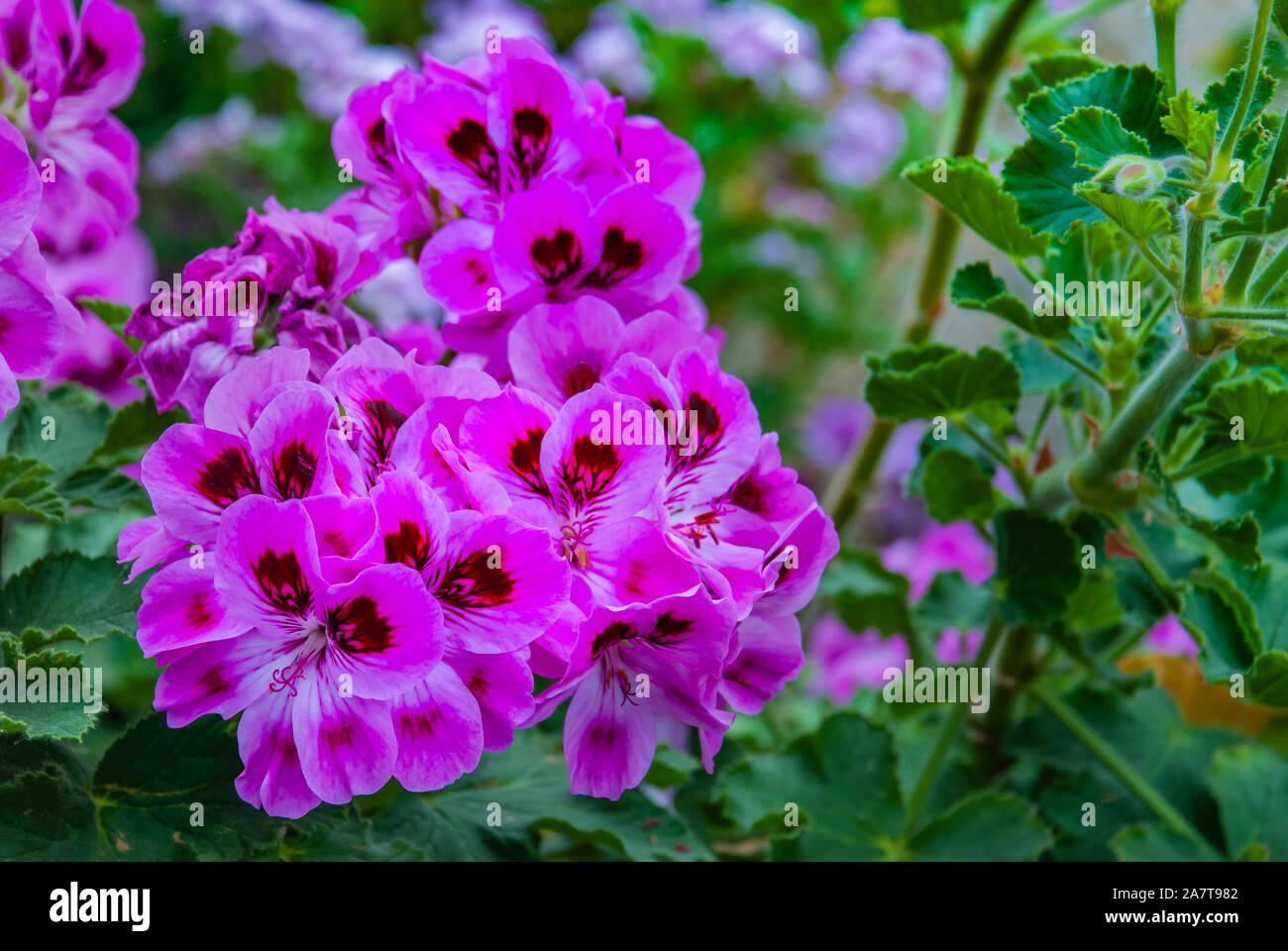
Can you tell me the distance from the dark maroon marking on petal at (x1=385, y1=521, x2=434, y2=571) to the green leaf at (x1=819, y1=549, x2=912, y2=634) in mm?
555

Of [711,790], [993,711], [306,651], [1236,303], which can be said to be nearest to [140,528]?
[306,651]

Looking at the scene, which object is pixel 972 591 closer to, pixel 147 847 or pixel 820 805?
pixel 820 805

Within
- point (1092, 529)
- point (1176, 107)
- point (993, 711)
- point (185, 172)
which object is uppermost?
point (185, 172)

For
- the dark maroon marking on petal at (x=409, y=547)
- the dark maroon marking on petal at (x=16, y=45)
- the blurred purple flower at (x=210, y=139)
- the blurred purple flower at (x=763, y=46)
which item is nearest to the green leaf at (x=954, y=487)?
the dark maroon marking on petal at (x=409, y=547)

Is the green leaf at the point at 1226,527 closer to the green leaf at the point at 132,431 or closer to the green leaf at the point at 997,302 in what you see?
the green leaf at the point at 997,302

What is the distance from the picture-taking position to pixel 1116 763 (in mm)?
967

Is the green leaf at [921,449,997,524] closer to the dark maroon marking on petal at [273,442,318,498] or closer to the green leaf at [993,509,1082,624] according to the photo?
the green leaf at [993,509,1082,624]

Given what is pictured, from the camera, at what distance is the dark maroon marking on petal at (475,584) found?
0.53 m

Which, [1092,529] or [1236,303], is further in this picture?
[1092,529]

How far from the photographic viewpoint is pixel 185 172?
197cm

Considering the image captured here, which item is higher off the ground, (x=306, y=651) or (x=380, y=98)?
(x=380, y=98)

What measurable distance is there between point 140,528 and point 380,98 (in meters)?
0.30

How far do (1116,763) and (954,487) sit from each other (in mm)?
293
